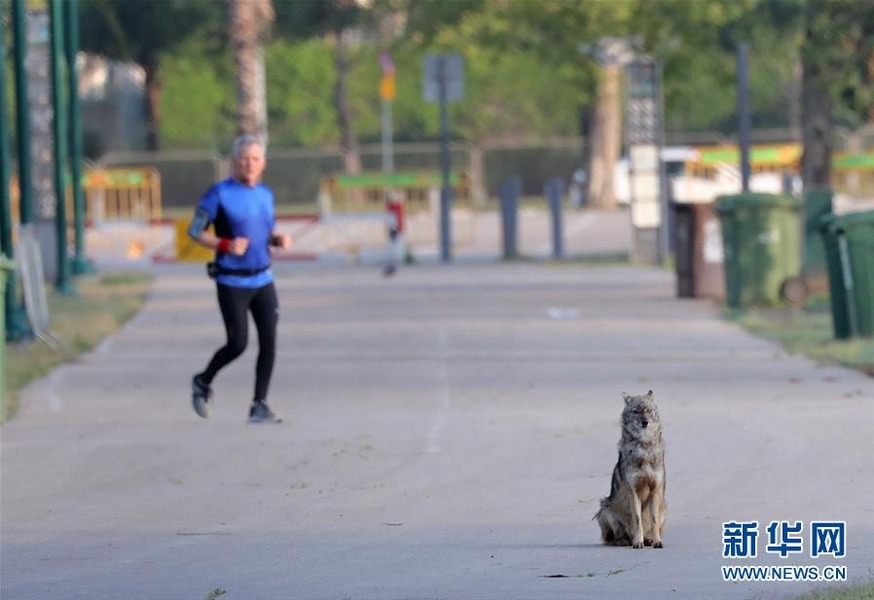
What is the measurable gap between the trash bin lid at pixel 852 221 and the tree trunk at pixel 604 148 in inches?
1360

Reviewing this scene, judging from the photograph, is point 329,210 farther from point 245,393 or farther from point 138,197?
point 245,393

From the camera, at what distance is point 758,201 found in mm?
19609

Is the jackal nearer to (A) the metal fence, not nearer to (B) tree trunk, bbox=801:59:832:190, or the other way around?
(B) tree trunk, bbox=801:59:832:190

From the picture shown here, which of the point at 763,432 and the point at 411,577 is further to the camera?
the point at 763,432

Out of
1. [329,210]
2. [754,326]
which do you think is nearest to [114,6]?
[329,210]

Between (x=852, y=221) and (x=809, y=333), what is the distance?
5.42 ft

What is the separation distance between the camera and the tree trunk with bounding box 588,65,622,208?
5053 cm

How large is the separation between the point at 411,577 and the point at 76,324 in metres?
A: 12.4

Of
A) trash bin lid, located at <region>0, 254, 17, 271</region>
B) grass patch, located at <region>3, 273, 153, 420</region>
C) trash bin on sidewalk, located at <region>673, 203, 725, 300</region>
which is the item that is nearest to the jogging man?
trash bin lid, located at <region>0, 254, 17, 271</region>

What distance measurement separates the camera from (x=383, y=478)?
1014cm

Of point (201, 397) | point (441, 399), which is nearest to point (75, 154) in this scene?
point (441, 399)

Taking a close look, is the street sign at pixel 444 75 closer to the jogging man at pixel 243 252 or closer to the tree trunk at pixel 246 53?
the tree trunk at pixel 246 53

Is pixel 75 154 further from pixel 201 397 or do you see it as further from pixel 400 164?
pixel 400 164

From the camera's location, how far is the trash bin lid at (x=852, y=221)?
50.7 feet
